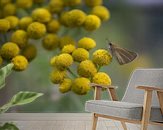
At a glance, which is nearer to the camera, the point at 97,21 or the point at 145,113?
the point at 145,113

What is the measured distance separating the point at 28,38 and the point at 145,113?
228cm

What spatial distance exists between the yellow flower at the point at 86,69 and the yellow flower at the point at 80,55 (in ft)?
0.18

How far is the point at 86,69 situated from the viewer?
3.93 m

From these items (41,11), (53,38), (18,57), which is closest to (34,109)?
(18,57)

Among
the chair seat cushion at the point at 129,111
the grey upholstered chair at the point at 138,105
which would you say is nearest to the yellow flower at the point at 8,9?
the grey upholstered chair at the point at 138,105

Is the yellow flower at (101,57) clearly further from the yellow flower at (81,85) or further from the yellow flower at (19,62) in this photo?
the yellow flower at (19,62)

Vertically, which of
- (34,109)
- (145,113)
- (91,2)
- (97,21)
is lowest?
(34,109)

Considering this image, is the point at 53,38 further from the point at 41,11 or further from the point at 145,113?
the point at 145,113

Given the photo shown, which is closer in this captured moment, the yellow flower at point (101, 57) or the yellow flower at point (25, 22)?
the yellow flower at point (101, 57)

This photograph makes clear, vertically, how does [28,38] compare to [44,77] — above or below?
above

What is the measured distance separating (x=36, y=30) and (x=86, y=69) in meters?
0.84

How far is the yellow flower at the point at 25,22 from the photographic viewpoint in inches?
161

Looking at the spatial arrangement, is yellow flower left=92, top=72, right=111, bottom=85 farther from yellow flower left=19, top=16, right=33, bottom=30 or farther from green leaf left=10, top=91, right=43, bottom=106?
green leaf left=10, top=91, right=43, bottom=106

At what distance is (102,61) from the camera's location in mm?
3965
